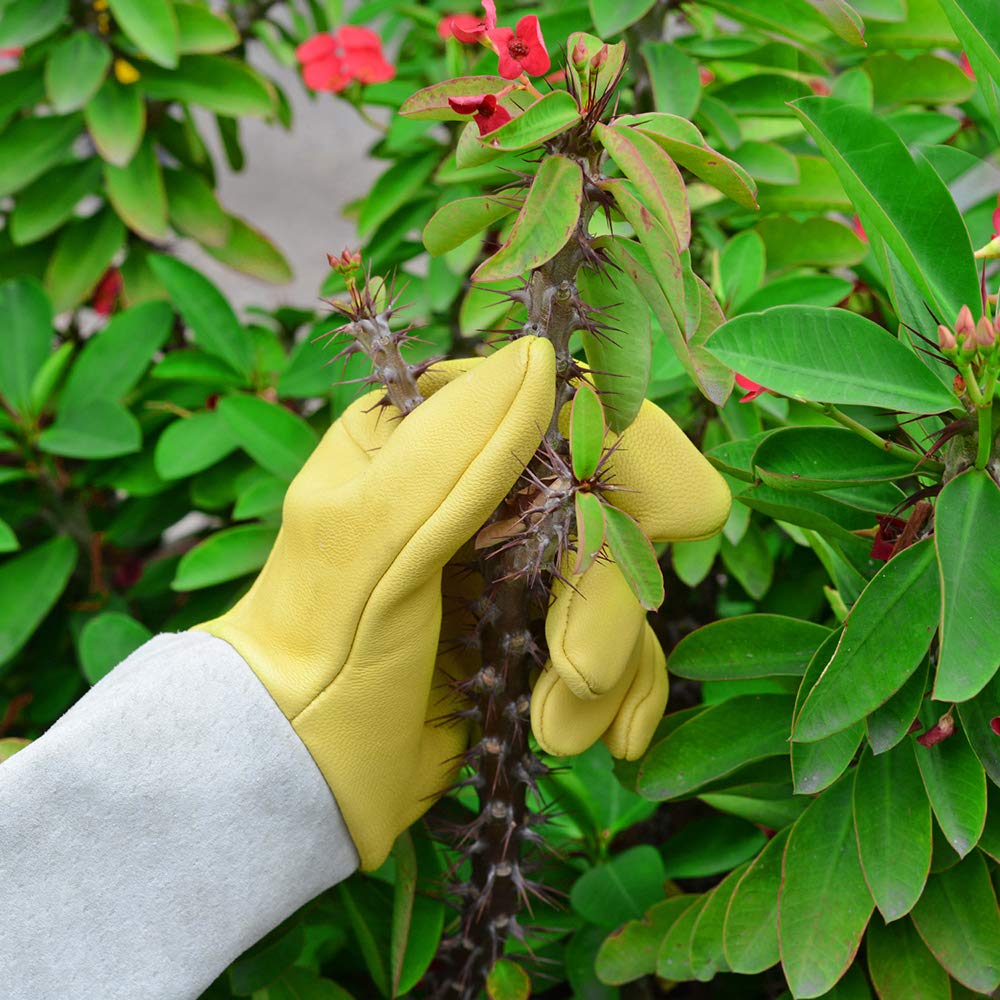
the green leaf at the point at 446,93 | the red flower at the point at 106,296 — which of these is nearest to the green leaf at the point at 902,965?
the green leaf at the point at 446,93

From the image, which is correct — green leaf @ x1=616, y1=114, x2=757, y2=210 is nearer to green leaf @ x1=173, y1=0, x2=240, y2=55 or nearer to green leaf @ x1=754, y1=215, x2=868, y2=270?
green leaf @ x1=754, y1=215, x2=868, y2=270

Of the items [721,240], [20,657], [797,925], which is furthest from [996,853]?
[20,657]

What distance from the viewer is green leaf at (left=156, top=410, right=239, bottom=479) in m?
1.27

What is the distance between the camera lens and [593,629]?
0.72 m

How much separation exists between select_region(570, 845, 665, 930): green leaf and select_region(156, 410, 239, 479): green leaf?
0.61 meters

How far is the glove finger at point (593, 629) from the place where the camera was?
2.34 feet

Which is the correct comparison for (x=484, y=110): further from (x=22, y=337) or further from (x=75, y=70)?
(x=75, y=70)

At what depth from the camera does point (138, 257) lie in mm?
1668

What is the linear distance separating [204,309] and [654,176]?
895mm

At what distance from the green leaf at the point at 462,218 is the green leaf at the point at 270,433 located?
1.69 feet

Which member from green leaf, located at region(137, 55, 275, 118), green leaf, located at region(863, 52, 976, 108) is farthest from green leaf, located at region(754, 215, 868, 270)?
green leaf, located at region(137, 55, 275, 118)

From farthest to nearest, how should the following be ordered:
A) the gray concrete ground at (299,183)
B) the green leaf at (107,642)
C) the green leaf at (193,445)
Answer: the gray concrete ground at (299,183), the green leaf at (193,445), the green leaf at (107,642)

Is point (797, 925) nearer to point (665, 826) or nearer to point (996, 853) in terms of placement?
point (996, 853)

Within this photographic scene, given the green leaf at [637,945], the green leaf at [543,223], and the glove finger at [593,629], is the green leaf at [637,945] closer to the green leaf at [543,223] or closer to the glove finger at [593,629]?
the glove finger at [593,629]
